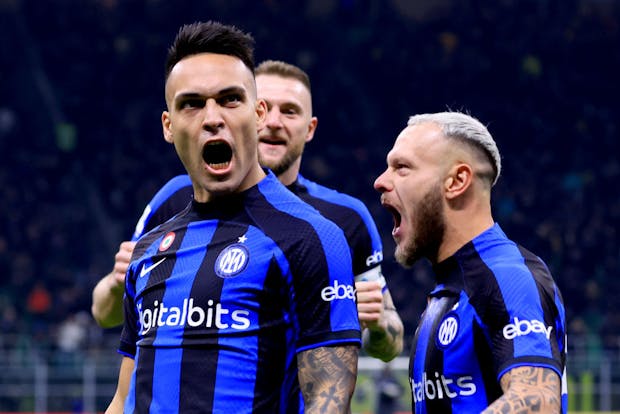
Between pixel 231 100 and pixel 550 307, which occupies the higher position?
pixel 231 100

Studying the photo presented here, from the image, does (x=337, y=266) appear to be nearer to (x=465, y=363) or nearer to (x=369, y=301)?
(x=465, y=363)

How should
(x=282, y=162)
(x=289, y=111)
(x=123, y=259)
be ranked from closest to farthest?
(x=123, y=259) → (x=282, y=162) → (x=289, y=111)

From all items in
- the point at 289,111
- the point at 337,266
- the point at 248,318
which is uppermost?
the point at 289,111

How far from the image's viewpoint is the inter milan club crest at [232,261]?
277 centimetres

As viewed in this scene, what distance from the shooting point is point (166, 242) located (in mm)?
3018

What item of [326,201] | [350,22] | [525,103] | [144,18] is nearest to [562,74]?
[525,103]

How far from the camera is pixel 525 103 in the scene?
22.4 meters

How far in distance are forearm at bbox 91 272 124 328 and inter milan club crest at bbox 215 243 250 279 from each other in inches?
50.3

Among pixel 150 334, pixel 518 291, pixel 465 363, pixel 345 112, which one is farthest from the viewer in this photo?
pixel 345 112

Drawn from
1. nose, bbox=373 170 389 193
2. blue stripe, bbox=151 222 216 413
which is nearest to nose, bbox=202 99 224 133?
blue stripe, bbox=151 222 216 413

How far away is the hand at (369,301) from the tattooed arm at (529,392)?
1003 mm

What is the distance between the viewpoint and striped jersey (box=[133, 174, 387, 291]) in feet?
13.0

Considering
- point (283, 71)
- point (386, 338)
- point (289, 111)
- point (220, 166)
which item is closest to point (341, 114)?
point (283, 71)

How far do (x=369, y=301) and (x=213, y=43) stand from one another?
3.47ft
